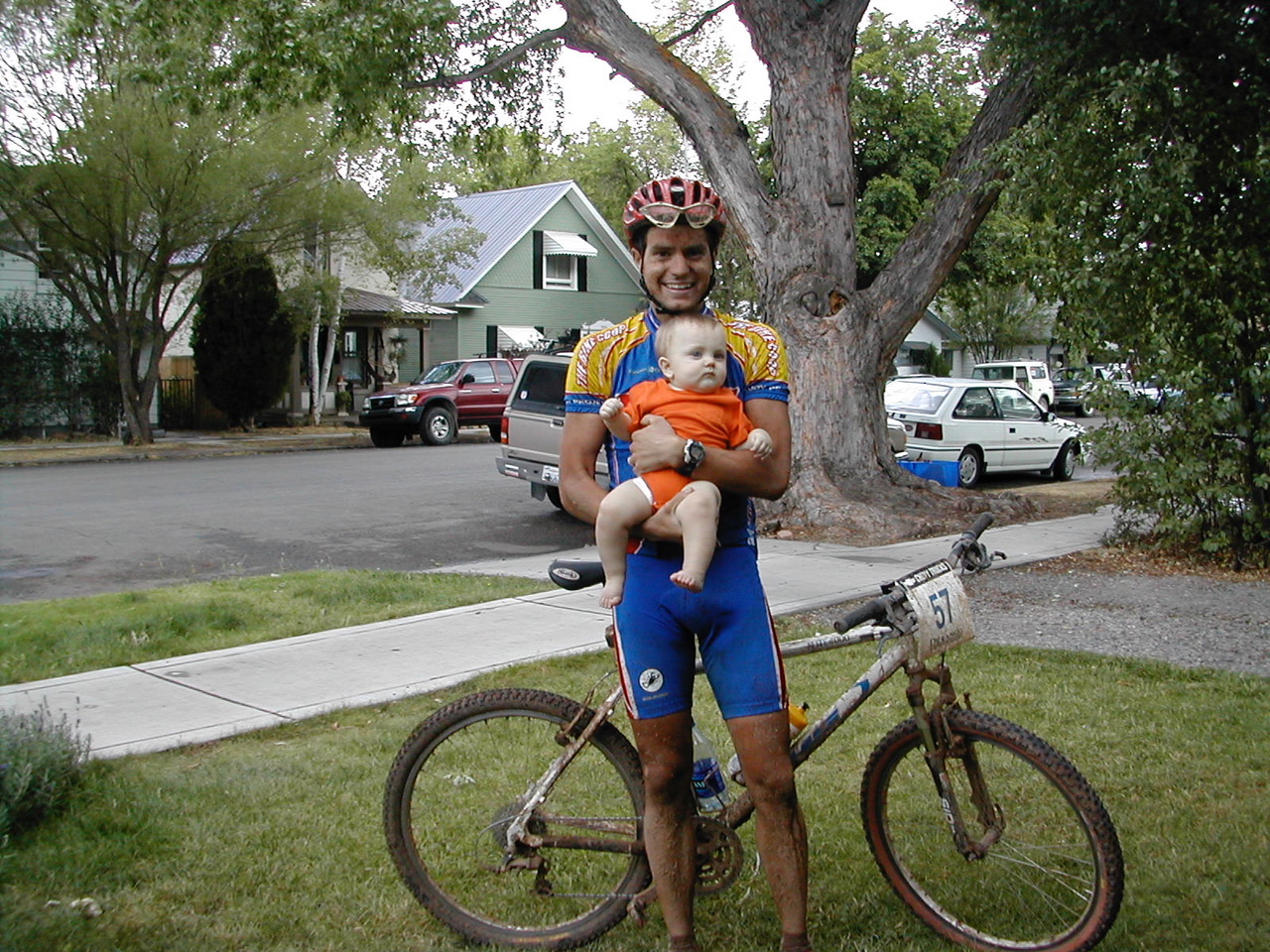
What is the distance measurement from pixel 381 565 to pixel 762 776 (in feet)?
28.2

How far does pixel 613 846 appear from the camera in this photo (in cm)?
356

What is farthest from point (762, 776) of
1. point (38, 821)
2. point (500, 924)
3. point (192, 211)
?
point (192, 211)

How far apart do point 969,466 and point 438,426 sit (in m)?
→ 12.6

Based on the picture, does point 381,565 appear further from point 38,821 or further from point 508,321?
point 508,321

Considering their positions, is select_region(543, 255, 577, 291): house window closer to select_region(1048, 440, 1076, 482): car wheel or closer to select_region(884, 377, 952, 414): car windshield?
select_region(884, 377, 952, 414): car windshield

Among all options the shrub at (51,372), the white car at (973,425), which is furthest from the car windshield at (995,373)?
the shrub at (51,372)

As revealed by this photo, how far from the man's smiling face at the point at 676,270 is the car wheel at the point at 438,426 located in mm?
24085

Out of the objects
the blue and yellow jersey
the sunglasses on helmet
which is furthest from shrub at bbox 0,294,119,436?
the sunglasses on helmet

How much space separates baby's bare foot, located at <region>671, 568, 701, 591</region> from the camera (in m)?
2.97

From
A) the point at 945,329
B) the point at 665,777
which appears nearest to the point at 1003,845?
the point at 665,777

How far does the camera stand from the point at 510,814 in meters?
3.69

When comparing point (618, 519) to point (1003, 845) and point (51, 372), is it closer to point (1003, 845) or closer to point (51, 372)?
point (1003, 845)

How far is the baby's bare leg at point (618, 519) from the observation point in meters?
3.03

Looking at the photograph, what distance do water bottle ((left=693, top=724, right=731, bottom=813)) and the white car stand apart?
583 inches
